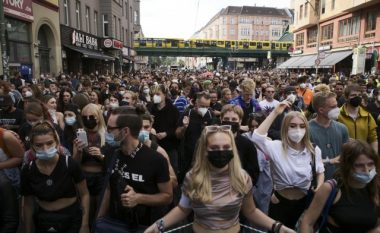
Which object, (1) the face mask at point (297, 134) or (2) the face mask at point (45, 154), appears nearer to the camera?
(2) the face mask at point (45, 154)

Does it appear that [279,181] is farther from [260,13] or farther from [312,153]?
[260,13]

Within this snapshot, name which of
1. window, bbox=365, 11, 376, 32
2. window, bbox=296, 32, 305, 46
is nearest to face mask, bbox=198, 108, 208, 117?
window, bbox=365, 11, 376, 32

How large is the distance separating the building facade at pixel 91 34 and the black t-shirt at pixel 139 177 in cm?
1995

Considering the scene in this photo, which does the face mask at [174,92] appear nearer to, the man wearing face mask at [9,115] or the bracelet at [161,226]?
the man wearing face mask at [9,115]

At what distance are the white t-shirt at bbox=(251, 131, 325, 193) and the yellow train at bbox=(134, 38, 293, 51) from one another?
67.6 meters

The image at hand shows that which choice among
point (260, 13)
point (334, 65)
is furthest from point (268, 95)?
point (260, 13)

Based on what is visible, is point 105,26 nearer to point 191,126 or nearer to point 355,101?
point 191,126

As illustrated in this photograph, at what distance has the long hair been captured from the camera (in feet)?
9.12

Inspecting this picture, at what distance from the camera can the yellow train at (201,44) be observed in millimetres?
69562

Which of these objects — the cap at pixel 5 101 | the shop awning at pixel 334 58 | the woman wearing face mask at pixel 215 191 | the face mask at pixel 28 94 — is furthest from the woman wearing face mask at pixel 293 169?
the shop awning at pixel 334 58

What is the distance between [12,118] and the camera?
213 inches

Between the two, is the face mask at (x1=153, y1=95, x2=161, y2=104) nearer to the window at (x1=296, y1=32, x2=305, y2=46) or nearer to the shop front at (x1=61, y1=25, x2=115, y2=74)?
the shop front at (x1=61, y1=25, x2=115, y2=74)

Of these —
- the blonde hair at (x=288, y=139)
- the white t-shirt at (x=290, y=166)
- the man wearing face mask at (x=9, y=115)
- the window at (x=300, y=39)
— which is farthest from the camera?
the window at (x=300, y=39)

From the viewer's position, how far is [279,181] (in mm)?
3447
